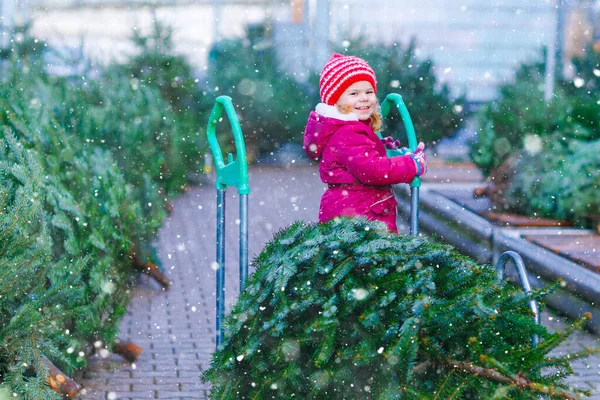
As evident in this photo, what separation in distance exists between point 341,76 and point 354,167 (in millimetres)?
463

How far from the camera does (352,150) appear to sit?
4418 millimetres

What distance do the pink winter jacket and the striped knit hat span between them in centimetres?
9

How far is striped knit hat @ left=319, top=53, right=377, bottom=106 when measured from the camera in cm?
443

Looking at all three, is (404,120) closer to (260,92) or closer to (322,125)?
(322,125)

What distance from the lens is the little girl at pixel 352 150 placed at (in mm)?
4406

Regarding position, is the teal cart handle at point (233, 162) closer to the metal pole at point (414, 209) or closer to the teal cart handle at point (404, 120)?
the teal cart handle at point (404, 120)

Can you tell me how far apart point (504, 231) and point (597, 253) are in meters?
0.91

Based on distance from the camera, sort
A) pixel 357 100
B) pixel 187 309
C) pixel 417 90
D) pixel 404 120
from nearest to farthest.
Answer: pixel 357 100 → pixel 404 120 → pixel 187 309 → pixel 417 90

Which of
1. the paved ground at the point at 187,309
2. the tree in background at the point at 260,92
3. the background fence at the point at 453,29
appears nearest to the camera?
the paved ground at the point at 187,309

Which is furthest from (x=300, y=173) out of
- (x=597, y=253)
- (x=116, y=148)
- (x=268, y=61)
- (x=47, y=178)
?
(x=47, y=178)

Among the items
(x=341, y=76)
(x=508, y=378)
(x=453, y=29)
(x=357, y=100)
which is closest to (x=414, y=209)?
(x=357, y=100)

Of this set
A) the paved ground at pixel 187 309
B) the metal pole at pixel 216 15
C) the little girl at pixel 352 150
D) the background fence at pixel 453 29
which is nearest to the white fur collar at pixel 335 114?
the little girl at pixel 352 150

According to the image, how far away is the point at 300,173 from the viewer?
48.4 feet

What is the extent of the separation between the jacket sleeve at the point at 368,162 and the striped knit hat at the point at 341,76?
200 mm
